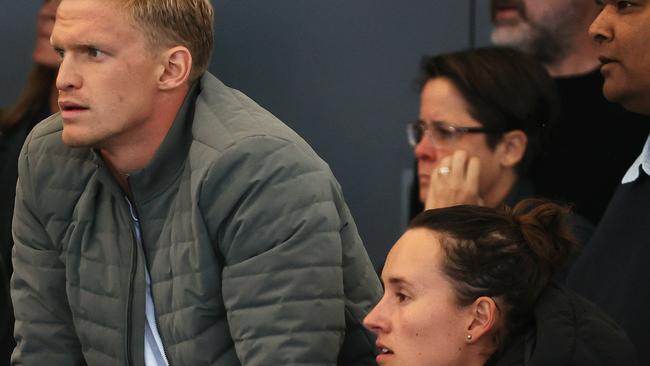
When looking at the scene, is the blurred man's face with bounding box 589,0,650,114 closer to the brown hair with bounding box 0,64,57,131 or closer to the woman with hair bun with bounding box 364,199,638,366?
the woman with hair bun with bounding box 364,199,638,366

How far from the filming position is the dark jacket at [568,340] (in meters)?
1.90

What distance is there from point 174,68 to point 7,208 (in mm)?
1205

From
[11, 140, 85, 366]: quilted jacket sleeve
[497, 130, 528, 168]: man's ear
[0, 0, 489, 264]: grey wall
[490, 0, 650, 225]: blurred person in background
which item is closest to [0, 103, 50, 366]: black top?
[0, 0, 489, 264]: grey wall

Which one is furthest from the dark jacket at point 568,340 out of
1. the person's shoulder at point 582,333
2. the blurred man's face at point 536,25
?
the blurred man's face at point 536,25

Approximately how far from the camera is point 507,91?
10.5 feet

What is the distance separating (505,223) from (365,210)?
5.83 ft

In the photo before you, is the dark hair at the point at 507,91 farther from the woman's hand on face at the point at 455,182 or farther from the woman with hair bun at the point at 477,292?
the woman with hair bun at the point at 477,292

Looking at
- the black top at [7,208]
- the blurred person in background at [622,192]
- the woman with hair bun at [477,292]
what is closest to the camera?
the woman with hair bun at [477,292]

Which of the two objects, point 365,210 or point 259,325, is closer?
point 259,325

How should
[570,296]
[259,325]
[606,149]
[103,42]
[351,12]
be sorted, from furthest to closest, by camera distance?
[351,12] → [606,149] → [103,42] → [259,325] → [570,296]

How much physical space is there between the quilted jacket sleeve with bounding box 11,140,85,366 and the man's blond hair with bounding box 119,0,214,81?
1.25 feet

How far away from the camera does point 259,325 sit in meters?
2.22

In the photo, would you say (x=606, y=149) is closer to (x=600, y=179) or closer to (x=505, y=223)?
(x=600, y=179)

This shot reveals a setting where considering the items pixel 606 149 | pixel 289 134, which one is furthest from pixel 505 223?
pixel 606 149
